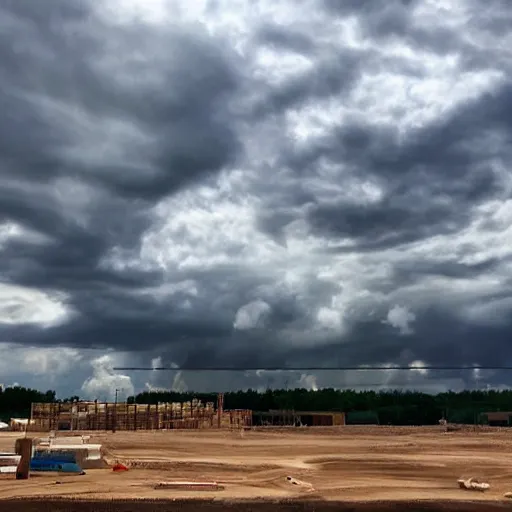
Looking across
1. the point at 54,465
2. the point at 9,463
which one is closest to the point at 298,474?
the point at 54,465

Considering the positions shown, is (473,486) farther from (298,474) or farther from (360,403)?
(360,403)

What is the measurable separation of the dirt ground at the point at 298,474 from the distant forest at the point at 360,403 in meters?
47.2

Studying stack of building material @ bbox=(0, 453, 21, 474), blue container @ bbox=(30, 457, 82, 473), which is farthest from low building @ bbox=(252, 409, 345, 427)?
stack of building material @ bbox=(0, 453, 21, 474)

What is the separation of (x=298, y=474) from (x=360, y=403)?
10412 cm

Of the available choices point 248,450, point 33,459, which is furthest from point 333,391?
point 33,459

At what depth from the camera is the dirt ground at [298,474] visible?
17.9 meters

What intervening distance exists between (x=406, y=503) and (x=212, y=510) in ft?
12.2

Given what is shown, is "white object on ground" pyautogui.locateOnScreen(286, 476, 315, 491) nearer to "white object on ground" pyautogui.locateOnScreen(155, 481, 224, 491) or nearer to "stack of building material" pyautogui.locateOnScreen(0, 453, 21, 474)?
"white object on ground" pyautogui.locateOnScreen(155, 481, 224, 491)

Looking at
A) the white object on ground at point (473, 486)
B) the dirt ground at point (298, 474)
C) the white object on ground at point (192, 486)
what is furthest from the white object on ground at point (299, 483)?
the white object on ground at point (473, 486)

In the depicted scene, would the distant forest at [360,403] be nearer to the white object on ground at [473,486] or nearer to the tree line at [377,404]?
the tree line at [377,404]

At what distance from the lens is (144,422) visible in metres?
75.4

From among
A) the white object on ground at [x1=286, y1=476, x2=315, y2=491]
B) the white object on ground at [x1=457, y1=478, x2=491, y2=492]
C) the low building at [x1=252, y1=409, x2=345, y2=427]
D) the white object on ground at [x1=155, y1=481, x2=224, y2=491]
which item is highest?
the low building at [x1=252, y1=409, x2=345, y2=427]

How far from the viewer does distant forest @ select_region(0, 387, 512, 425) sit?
316 feet

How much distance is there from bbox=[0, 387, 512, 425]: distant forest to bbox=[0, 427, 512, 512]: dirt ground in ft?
155
